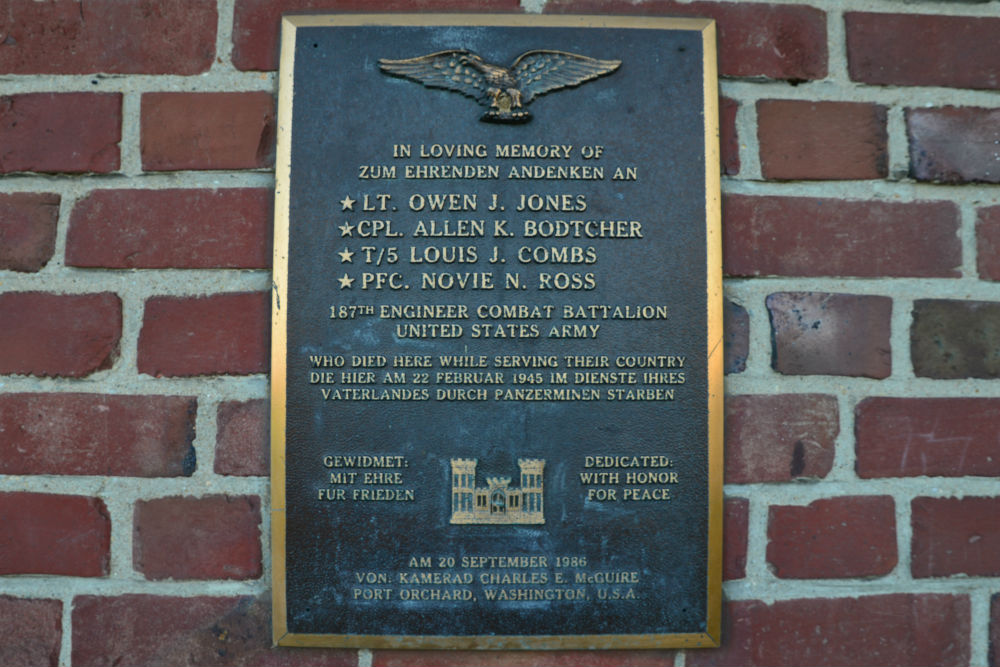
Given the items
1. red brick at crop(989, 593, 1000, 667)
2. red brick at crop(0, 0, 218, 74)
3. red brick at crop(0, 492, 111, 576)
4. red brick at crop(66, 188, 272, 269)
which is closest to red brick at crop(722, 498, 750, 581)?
red brick at crop(989, 593, 1000, 667)

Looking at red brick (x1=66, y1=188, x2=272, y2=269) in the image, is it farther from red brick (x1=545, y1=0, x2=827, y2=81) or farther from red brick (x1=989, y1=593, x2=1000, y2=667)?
red brick (x1=989, y1=593, x2=1000, y2=667)

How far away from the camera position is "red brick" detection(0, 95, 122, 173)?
119 centimetres

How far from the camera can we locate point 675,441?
1.14m

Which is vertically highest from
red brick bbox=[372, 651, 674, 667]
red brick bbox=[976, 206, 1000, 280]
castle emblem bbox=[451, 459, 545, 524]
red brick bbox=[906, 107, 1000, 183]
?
red brick bbox=[906, 107, 1000, 183]

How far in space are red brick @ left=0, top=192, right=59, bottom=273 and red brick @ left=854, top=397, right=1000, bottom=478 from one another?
1.41 metres

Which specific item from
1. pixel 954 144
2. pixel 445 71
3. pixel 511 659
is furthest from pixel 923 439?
pixel 445 71

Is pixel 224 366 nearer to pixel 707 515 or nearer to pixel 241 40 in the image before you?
pixel 241 40

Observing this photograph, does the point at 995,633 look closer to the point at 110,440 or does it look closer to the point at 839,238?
the point at 839,238

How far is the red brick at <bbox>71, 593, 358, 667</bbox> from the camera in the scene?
1.15 metres

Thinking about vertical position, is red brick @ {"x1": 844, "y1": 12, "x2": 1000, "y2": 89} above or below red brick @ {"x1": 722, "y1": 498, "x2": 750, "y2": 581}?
above

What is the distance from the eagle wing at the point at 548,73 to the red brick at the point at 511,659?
932 millimetres

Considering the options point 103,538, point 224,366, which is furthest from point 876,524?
point 103,538

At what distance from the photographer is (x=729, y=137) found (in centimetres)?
120

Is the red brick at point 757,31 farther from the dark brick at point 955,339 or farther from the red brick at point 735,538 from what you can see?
the red brick at point 735,538
